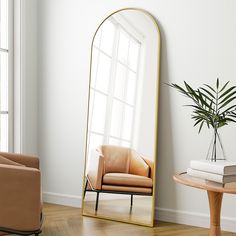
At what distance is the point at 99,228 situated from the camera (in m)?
3.79

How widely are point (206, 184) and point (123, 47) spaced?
5.75 ft

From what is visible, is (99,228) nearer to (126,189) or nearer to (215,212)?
(126,189)

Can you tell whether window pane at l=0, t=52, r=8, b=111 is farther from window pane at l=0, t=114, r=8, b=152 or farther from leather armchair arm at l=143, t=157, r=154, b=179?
leather armchair arm at l=143, t=157, r=154, b=179

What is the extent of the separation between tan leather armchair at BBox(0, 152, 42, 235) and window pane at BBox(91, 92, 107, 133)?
1.26 m


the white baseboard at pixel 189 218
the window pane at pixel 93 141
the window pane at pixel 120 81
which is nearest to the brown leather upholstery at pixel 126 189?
the white baseboard at pixel 189 218

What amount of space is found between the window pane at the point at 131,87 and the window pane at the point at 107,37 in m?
0.34

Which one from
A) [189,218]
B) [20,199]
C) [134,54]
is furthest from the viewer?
[134,54]

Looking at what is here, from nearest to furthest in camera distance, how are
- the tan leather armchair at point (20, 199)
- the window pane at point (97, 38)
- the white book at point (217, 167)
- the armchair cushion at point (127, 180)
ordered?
1. the white book at point (217, 167)
2. the tan leather armchair at point (20, 199)
3. the armchair cushion at point (127, 180)
4. the window pane at point (97, 38)

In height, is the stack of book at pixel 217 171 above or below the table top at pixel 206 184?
above

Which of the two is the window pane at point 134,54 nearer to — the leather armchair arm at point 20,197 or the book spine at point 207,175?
the book spine at point 207,175

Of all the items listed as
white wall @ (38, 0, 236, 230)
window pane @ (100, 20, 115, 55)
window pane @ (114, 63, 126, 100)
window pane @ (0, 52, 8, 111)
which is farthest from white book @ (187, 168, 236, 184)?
window pane @ (0, 52, 8, 111)

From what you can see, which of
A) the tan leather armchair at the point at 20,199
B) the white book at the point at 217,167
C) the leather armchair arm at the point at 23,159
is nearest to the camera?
the white book at the point at 217,167

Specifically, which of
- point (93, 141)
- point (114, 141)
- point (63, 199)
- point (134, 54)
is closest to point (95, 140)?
point (93, 141)

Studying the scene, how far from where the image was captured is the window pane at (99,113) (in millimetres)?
4180
